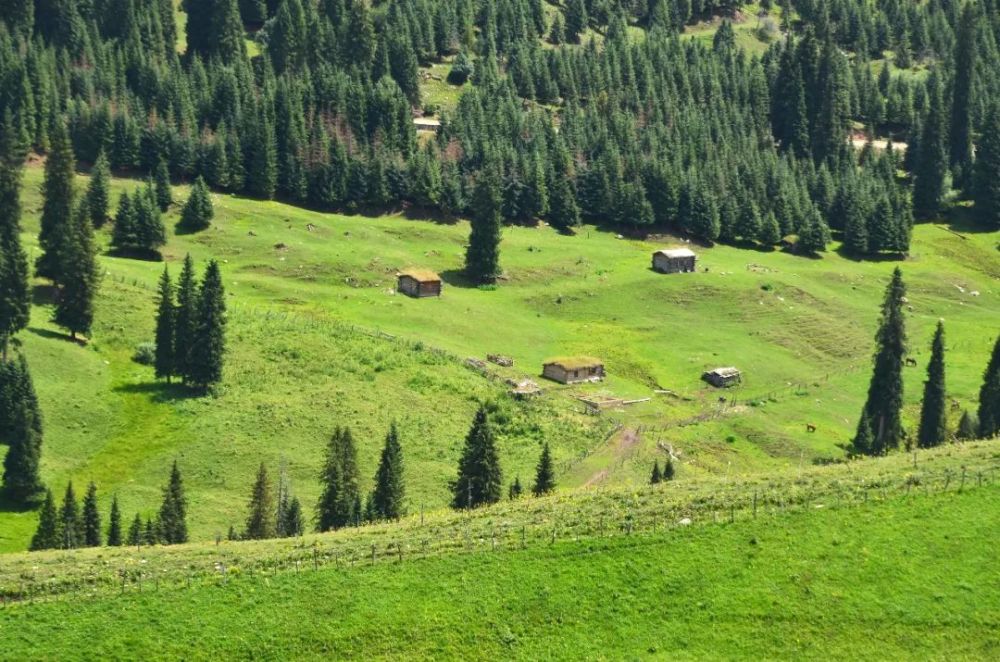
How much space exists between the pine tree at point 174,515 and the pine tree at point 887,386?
65203 mm

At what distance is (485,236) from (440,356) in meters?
32.0

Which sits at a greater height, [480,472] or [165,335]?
[165,335]

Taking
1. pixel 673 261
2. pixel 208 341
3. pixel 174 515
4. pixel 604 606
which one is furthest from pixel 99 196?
pixel 604 606

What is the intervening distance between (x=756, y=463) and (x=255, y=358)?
159 feet

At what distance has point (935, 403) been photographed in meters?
137

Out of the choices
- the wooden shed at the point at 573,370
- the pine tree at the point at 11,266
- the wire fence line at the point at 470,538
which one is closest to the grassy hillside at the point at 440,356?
the wooden shed at the point at 573,370

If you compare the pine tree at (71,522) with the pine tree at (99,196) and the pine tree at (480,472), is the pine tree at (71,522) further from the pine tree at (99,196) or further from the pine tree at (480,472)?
the pine tree at (99,196)

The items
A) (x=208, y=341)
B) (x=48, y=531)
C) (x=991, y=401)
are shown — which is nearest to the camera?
(x=48, y=531)

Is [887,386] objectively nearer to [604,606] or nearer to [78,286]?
[78,286]

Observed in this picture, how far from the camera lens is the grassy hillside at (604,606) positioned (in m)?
59.1

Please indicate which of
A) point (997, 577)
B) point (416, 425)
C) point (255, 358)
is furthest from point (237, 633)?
point (255, 358)

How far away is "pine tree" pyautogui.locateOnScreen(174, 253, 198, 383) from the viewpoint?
134m

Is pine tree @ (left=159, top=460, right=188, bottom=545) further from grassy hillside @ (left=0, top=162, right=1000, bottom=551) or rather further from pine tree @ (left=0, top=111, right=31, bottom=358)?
pine tree @ (left=0, top=111, right=31, bottom=358)

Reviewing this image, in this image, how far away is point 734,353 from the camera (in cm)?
16300
